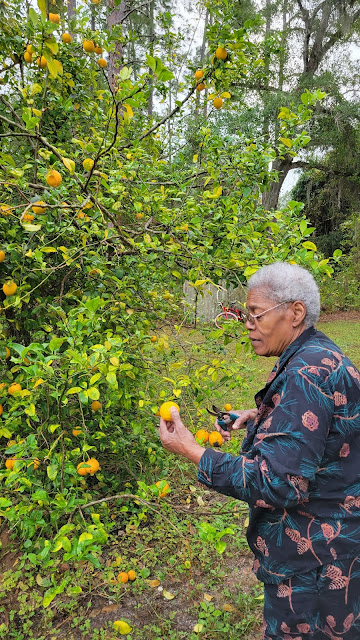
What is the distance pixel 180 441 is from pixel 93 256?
958 mm

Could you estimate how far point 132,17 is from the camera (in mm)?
7715

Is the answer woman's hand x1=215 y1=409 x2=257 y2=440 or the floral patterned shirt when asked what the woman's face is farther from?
woman's hand x1=215 y1=409 x2=257 y2=440

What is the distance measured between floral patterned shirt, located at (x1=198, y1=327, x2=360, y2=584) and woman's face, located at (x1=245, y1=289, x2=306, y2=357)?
53mm

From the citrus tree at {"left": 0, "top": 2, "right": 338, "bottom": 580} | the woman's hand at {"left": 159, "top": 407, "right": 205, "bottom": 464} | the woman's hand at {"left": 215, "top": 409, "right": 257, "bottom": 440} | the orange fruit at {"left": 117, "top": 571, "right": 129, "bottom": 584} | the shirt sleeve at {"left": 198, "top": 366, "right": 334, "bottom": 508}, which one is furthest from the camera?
the orange fruit at {"left": 117, "top": 571, "right": 129, "bottom": 584}

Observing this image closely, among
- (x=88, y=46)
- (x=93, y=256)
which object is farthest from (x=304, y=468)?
(x=88, y=46)

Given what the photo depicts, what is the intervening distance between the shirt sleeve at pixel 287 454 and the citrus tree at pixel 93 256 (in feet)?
1.38

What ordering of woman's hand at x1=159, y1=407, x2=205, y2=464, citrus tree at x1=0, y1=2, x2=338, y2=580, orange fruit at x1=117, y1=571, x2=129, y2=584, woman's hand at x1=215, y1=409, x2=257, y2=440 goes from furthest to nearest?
orange fruit at x1=117, y1=571, x2=129, y2=584 < woman's hand at x1=215, y1=409, x2=257, y2=440 < citrus tree at x1=0, y1=2, x2=338, y2=580 < woman's hand at x1=159, y1=407, x2=205, y2=464

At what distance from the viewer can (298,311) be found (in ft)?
4.22

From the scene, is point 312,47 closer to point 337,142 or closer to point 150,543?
point 337,142

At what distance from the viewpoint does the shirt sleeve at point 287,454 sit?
1.02m

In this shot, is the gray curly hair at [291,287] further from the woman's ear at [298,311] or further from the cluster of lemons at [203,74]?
the cluster of lemons at [203,74]

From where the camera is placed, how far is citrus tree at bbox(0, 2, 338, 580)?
156 centimetres

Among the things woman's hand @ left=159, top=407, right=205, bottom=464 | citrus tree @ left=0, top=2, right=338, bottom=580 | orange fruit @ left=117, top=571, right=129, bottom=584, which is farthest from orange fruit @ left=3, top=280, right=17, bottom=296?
orange fruit @ left=117, top=571, right=129, bottom=584

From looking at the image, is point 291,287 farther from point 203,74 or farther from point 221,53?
point 203,74
